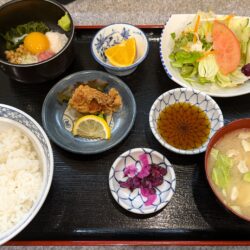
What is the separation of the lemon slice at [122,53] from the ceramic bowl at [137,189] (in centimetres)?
50

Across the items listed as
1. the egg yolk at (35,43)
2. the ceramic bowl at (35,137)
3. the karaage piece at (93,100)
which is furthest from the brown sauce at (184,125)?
the egg yolk at (35,43)

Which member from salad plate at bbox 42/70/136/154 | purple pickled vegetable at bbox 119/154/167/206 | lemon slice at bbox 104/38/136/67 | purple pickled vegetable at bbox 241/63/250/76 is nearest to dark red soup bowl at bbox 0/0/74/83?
salad plate at bbox 42/70/136/154

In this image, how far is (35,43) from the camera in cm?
181

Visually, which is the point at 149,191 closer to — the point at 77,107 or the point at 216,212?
the point at 216,212

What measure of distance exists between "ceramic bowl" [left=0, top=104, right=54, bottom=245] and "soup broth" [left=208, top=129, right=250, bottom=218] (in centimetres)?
67

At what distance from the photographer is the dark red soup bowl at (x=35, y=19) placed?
1633mm

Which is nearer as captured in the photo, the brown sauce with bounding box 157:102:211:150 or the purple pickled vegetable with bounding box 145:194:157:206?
the purple pickled vegetable with bounding box 145:194:157:206

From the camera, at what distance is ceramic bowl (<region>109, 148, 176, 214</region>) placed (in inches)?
58.1

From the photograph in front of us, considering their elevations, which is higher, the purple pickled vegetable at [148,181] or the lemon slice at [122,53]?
the lemon slice at [122,53]

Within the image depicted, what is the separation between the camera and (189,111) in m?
1.73

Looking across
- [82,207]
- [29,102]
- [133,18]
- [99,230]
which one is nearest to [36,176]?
[82,207]

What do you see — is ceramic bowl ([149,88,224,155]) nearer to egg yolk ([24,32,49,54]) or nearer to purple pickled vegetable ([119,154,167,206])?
purple pickled vegetable ([119,154,167,206])

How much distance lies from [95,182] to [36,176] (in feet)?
0.89

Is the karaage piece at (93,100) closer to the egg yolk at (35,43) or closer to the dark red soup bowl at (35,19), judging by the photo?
the dark red soup bowl at (35,19)
